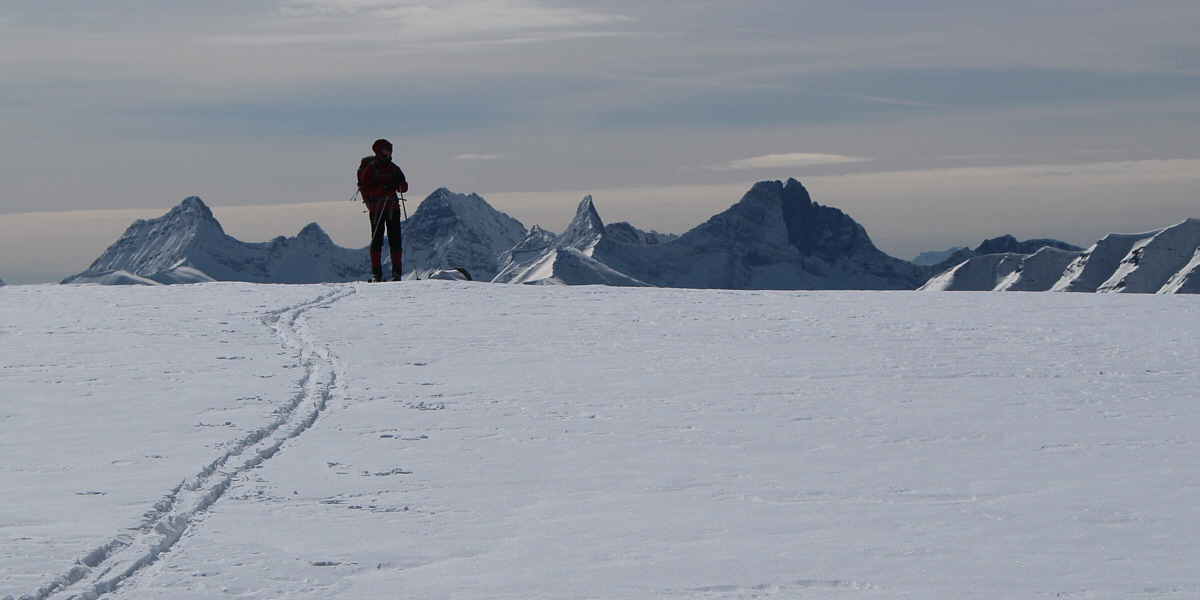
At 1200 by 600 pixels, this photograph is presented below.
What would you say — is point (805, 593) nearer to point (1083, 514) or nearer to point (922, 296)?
point (1083, 514)

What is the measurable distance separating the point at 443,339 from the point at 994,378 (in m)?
6.05

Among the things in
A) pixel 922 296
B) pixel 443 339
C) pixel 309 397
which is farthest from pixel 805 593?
pixel 922 296

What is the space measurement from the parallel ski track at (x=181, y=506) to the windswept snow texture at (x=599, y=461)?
0.02 meters

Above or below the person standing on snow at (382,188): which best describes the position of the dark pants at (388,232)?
below

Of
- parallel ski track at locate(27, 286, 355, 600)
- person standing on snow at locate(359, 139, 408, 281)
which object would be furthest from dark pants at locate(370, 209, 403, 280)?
parallel ski track at locate(27, 286, 355, 600)

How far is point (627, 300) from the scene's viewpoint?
1594cm

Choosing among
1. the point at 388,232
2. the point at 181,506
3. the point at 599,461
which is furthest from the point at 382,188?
the point at 181,506

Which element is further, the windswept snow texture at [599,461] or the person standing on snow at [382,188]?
the person standing on snow at [382,188]

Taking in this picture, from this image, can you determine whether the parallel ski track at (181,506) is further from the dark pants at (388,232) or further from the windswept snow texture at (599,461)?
the dark pants at (388,232)

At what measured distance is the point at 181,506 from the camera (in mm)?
5473

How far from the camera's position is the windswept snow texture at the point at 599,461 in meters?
4.56

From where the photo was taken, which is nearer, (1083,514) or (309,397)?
(1083,514)

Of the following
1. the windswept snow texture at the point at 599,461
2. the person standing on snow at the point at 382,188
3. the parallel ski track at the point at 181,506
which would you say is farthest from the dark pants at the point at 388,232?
the parallel ski track at the point at 181,506

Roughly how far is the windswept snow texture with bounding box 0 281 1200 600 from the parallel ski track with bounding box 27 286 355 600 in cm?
2
